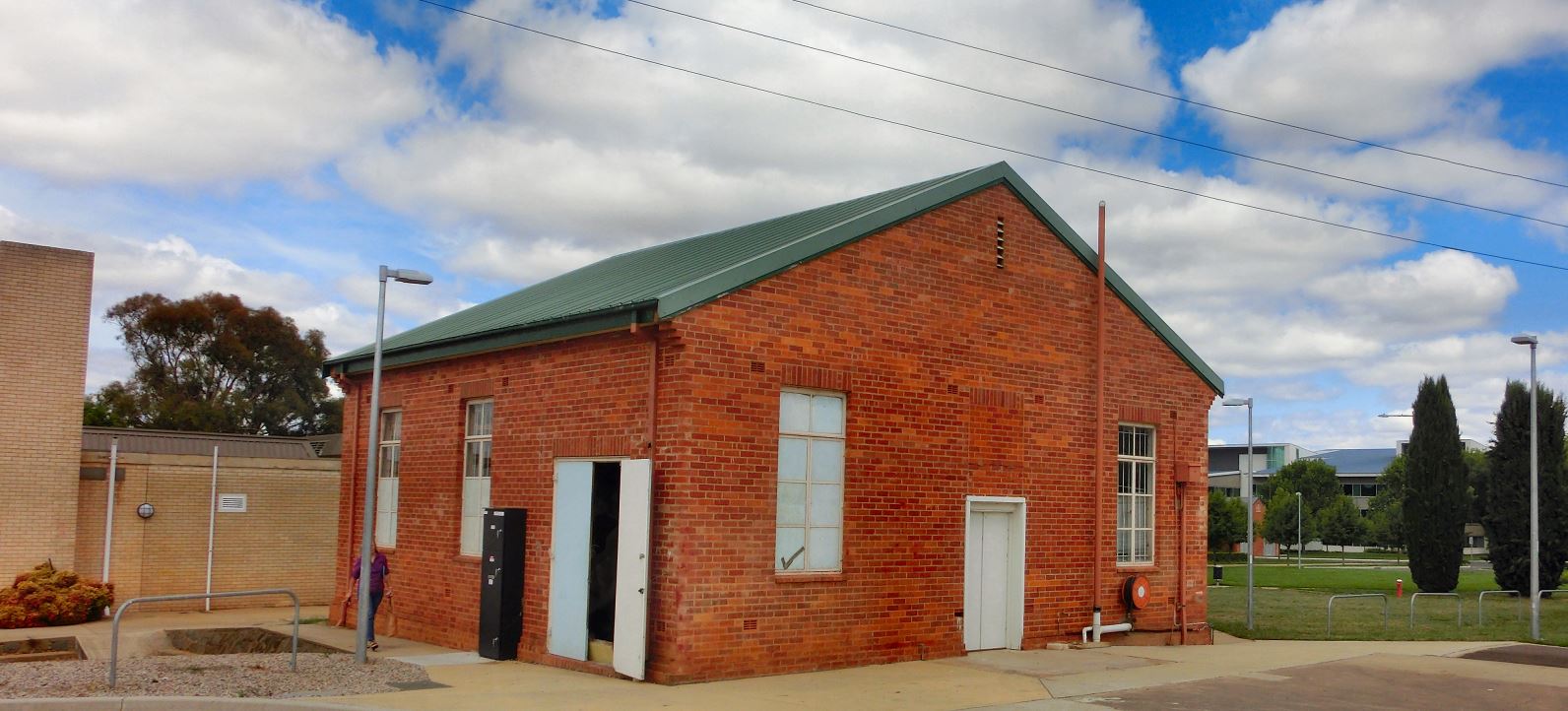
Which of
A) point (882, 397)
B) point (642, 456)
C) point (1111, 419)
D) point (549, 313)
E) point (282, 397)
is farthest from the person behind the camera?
point (282, 397)

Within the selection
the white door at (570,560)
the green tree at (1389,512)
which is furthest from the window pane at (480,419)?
the green tree at (1389,512)

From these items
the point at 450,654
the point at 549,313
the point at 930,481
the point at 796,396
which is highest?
the point at 549,313

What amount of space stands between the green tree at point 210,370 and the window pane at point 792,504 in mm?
50118

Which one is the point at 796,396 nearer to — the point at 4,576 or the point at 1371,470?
the point at 4,576

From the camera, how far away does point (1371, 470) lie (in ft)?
381

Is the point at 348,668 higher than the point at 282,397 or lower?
lower

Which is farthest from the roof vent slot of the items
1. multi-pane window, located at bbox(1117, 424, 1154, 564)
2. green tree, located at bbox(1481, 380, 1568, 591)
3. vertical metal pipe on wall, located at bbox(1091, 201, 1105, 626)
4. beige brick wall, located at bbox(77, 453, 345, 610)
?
green tree, located at bbox(1481, 380, 1568, 591)

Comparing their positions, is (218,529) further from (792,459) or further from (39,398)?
(792,459)

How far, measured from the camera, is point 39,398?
856 inches

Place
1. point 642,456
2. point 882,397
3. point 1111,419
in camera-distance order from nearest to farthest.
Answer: point 642,456
point 882,397
point 1111,419

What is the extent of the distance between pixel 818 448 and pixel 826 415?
0.41m

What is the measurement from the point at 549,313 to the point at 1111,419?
796cm

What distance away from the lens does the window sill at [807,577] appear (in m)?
14.0

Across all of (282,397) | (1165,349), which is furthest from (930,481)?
(282,397)
